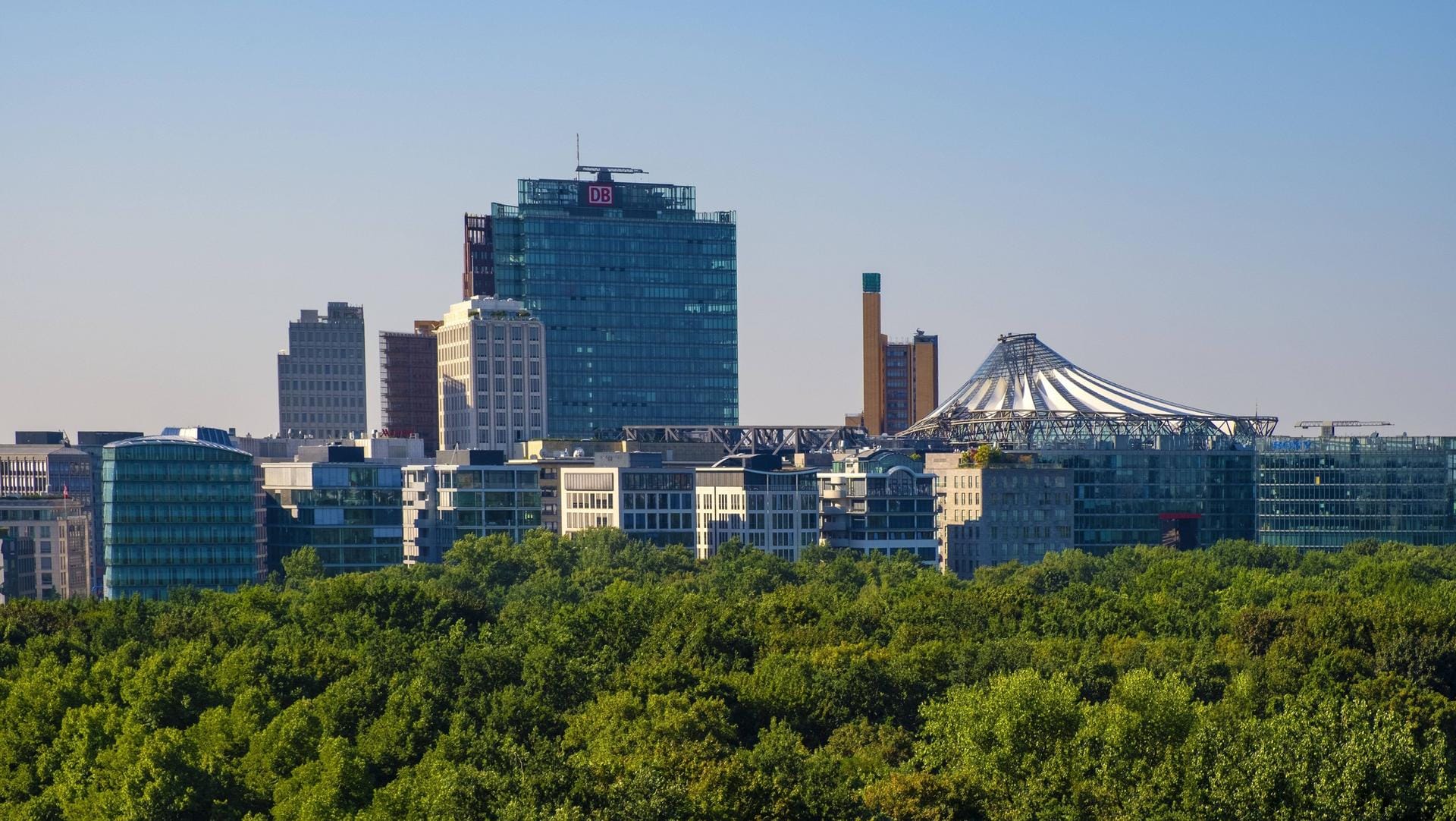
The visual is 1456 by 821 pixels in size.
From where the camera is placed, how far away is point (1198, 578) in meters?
178

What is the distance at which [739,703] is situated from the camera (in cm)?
10850

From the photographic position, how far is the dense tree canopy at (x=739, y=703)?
3093 inches

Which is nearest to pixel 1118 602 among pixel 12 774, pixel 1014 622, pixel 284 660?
pixel 1014 622

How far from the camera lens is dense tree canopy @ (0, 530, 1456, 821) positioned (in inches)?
3093

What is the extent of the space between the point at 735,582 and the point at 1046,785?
9850cm

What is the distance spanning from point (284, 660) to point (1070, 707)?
4635cm

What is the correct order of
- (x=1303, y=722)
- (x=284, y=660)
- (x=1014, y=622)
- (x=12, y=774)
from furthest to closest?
(x=1014, y=622), (x=284, y=660), (x=12, y=774), (x=1303, y=722)

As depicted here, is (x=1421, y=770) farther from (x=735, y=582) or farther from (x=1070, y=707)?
(x=735, y=582)

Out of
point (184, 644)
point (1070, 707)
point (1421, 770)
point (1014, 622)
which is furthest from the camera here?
point (1014, 622)

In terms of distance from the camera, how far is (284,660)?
393 ft

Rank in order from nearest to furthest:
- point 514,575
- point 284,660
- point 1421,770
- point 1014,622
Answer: point 1421,770 → point 284,660 → point 1014,622 → point 514,575

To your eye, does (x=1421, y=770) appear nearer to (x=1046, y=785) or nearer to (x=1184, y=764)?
→ (x=1184, y=764)

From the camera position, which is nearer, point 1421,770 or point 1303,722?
point 1421,770

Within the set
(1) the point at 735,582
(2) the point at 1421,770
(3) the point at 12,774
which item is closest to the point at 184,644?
(3) the point at 12,774
